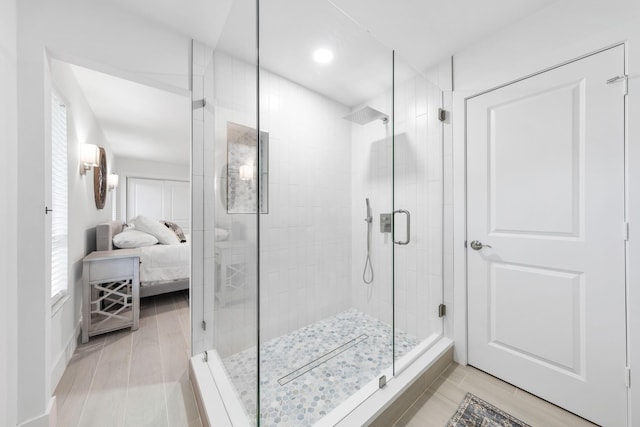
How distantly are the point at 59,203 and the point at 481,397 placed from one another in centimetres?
327

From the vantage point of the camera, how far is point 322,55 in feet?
5.12

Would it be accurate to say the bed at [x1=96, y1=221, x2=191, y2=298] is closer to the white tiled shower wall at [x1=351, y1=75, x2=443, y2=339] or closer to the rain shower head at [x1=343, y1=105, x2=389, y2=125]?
the white tiled shower wall at [x1=351, y1=75, x2=443, y2=339]

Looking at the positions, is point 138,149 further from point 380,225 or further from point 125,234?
point 380,225

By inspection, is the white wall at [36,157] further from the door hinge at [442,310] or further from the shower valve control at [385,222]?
the door hinge at [442,310]

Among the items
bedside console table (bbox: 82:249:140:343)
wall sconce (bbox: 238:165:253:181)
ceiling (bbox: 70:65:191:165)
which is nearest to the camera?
wall sconce (bbox: 238:165:253:181)

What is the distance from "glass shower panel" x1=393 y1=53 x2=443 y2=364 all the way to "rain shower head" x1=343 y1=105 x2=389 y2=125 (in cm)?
10

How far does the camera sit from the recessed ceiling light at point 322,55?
5.07 ft

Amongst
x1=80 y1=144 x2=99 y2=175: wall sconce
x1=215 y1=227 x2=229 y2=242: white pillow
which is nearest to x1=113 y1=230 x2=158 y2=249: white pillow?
x1=80 y1=144 x2=99 y2=175: wall sconce

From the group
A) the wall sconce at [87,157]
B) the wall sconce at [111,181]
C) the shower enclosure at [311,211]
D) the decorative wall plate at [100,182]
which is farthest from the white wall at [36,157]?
the wall sconce at [111,181]

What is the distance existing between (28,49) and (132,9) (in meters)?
0.57

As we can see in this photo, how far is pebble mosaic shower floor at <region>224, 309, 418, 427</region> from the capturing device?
1255 mm

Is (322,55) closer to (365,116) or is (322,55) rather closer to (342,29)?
(342,29)

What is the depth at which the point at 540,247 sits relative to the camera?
1.50 m

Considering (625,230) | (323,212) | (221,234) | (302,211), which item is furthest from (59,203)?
(625,230)
